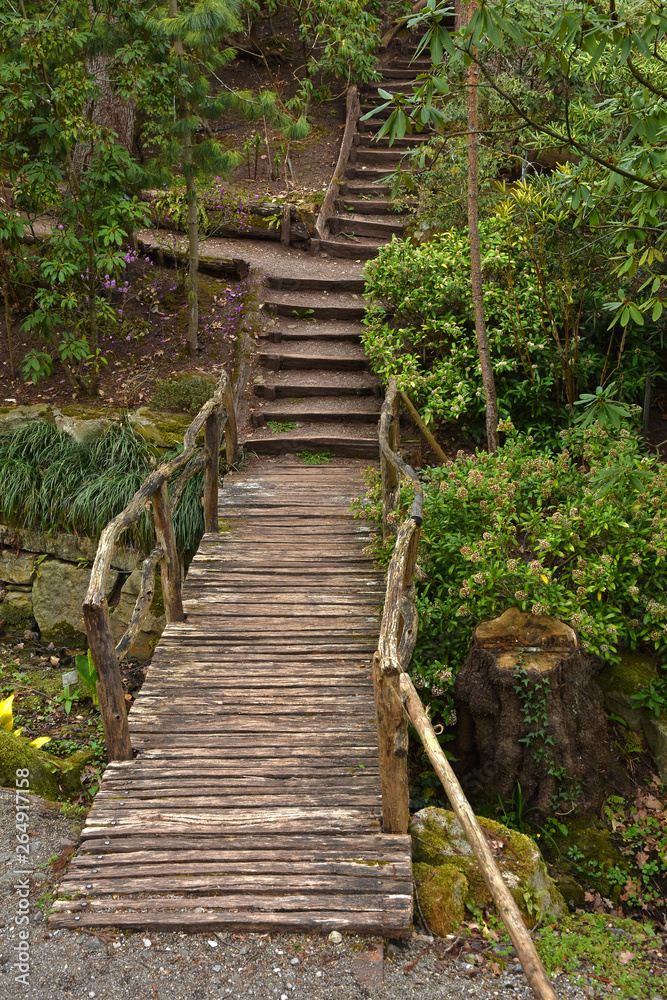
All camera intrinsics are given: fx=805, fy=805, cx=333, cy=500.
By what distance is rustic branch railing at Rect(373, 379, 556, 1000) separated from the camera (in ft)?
8.53

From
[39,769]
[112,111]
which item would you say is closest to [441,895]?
[39,769]

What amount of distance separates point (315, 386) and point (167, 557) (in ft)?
12.2

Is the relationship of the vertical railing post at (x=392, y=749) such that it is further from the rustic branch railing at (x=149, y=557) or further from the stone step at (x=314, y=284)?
the stone step at (x=314, y=284)

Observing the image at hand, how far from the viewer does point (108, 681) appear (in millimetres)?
4418

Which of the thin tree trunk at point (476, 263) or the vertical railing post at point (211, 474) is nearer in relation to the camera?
the thin tree trunk at point (476, 263)

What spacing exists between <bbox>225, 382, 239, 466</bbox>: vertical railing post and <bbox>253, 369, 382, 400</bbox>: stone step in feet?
3.15

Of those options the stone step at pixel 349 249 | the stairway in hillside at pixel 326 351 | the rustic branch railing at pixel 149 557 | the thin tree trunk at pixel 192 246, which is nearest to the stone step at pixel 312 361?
the stairway in hillside at pixel 326 351

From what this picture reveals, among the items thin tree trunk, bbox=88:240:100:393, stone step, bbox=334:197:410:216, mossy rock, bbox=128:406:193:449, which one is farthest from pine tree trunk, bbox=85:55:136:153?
mossy rock, bbox=128:406:193:449

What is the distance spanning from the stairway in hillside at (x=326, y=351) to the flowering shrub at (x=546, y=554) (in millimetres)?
2728

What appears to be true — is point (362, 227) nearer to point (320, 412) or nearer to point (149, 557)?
point (320, 412)

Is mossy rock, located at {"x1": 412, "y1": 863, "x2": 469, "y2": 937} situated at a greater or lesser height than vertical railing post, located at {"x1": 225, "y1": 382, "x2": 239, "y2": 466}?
lesser

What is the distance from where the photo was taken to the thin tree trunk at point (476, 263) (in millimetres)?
5969

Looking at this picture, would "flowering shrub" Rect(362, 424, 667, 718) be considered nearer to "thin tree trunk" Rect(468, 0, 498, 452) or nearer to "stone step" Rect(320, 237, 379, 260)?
"thin tree trunk" Rect(468, 0, 498, 452)

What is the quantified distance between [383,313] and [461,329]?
1325 millimetres
